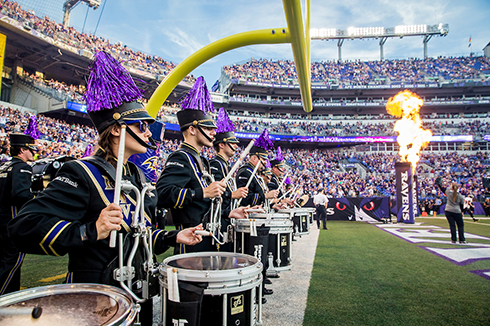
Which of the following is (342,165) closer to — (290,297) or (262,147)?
(262,147)

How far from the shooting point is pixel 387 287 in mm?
4375

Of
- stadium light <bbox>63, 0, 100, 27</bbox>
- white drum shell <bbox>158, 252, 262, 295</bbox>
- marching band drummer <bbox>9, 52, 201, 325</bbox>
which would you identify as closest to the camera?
marching band drummer <bbox>9, 52, 201, 325</bbox>

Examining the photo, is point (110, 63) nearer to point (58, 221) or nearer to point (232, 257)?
point (58, 221)

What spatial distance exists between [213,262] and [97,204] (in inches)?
37.5

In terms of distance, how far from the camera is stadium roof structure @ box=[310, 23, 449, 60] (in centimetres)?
5156

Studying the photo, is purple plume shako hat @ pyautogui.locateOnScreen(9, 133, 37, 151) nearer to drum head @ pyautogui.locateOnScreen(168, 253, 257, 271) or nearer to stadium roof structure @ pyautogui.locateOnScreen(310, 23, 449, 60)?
drum head @ pyautogui.locateOnScreen(168, 253, 257, 271)

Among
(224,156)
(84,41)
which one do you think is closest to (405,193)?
(224,156)

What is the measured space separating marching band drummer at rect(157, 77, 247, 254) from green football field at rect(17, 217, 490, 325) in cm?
162

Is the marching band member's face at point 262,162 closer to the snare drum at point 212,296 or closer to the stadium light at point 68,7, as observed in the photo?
the snare drum at point 212,296

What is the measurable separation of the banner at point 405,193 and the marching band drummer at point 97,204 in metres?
15.7

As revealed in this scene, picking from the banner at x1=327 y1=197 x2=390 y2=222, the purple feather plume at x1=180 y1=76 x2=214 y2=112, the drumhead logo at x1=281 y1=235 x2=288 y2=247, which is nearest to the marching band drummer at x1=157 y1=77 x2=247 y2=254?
the purple feather plume at x1=180 y1=76 x2=214 y2=112

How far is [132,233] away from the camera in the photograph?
171 centimetres

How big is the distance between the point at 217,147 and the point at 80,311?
362cm

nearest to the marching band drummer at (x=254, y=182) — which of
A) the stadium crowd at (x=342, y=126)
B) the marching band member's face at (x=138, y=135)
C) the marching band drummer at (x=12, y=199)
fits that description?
the marching band member's face at (x=138, y=135)
